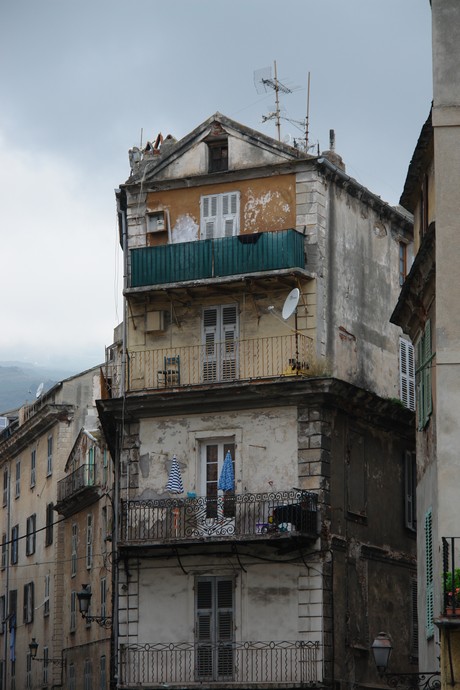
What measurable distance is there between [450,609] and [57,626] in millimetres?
34554

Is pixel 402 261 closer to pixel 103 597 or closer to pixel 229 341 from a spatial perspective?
pixel 229 341

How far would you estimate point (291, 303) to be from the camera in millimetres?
40312

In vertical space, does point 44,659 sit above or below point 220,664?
below

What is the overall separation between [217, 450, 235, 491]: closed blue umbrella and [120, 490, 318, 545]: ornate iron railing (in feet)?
0.85

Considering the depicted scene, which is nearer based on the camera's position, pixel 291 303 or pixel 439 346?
pixel 439 346

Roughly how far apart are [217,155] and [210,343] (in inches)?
214

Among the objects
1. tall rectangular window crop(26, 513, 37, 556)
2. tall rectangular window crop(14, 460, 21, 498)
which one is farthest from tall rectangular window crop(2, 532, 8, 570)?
tall rectangular window crop(26, 513, 37, 556)

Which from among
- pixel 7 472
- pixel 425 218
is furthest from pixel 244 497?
pixel 7 472

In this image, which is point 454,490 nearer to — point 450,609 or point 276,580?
point 450,609

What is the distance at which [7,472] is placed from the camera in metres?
67.1

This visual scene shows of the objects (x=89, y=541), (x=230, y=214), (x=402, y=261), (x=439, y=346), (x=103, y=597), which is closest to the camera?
(x=439, y=346)

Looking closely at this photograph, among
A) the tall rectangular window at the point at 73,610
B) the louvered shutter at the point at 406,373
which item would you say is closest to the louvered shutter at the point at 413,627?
the louvered shutter at the point at 406,373

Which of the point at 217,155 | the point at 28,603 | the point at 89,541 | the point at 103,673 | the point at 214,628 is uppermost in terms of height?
the point at 217,155

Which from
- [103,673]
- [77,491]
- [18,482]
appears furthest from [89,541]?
[18,482]
